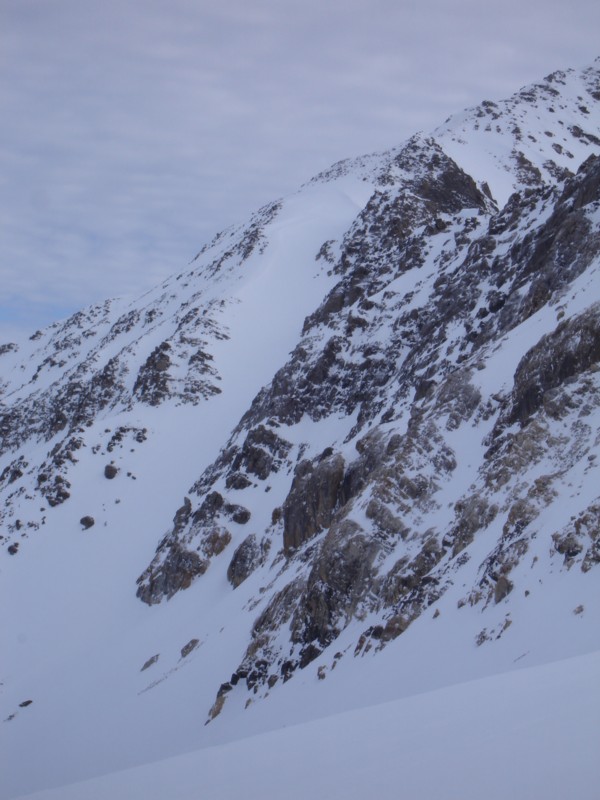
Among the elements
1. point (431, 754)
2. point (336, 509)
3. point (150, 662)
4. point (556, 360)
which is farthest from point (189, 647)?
point (431, 754)

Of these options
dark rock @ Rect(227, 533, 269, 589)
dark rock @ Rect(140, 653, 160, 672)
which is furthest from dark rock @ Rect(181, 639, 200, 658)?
dark rock @ Rect(227, 533, 269, 589)

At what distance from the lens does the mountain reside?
36.8 feet

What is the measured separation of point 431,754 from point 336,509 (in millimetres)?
23602

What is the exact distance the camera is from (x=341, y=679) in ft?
54.6

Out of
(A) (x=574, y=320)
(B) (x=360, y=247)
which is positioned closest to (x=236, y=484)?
(A) (x=574, y=320)

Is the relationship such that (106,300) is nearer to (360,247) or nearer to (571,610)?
(360,247)

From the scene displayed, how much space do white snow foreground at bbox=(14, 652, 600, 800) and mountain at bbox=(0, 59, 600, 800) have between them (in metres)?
0.04

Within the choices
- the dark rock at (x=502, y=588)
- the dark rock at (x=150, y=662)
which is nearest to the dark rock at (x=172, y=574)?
the dark rock at (x=150, y=662)

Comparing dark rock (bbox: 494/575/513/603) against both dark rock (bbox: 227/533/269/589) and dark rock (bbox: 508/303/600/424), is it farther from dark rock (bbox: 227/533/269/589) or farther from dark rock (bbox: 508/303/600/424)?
dark rock (bbox: 227/533/269/589)

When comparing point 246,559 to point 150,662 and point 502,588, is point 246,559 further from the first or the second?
point 502,588

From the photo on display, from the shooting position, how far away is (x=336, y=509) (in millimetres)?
29578

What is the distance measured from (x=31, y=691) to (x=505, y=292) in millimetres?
30954

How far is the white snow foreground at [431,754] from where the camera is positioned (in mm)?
5297

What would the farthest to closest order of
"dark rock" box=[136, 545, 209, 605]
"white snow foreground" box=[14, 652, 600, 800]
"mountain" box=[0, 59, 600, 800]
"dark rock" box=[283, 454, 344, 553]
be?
1. "dark rock" box=[136, 545, 209, 605]
2. "dark rock" box=[283, 454, 344, 553]
3. "mountain" box=[0, 59, 600, 800]
4. "white snow foreground" box=[14, 652, 600, 800]
